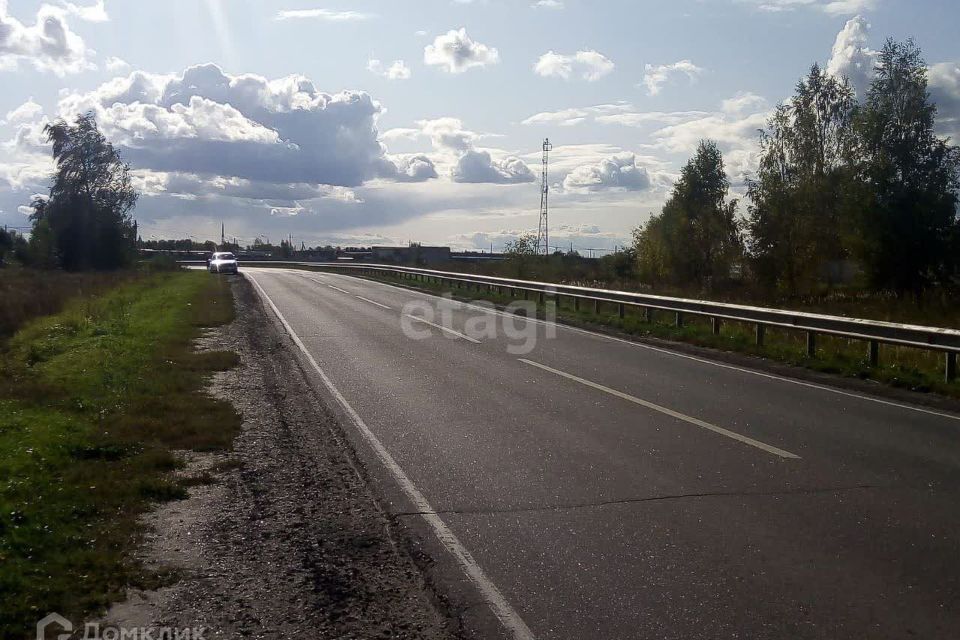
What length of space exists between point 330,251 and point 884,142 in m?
103

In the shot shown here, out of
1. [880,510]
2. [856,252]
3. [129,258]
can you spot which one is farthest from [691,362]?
[129,258]

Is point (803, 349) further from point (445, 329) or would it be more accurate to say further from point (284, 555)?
point (284, 555)

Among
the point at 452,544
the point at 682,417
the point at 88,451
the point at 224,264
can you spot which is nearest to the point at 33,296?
the point at 224,264

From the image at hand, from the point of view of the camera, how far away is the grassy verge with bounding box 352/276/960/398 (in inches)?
535

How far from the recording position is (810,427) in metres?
10.0

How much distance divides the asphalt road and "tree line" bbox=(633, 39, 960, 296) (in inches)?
1266

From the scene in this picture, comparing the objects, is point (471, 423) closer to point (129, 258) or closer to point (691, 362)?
point (691, 362)

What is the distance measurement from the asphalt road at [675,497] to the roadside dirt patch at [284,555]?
439 mm

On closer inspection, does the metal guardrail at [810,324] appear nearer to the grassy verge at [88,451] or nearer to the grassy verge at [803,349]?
the grassy verge at [803,349]

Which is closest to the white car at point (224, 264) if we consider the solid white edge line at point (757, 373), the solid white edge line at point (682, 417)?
the solid white edge line at point (757, 373)

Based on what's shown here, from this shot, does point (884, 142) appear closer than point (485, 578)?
No

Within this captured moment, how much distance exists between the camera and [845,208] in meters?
43.5

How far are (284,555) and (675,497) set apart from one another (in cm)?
326

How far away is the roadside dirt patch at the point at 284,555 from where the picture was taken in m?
4.87
